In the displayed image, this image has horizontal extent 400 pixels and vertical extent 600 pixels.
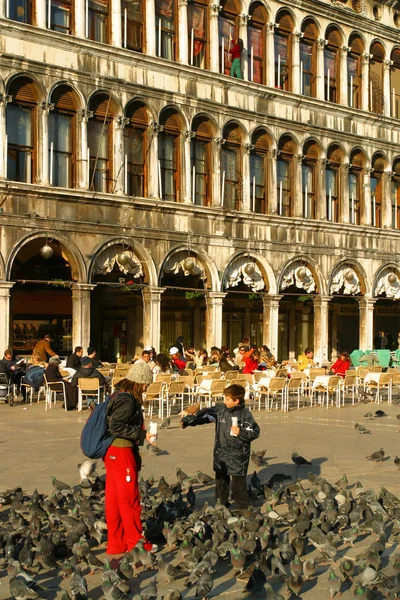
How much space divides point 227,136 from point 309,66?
5896 millimetres

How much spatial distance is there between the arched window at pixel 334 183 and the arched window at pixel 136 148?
30.9 ft

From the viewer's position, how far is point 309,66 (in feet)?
121

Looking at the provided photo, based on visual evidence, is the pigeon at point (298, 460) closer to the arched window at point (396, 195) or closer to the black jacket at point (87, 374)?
the black jacket at point (87, 374)

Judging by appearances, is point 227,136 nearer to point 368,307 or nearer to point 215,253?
point 215,253

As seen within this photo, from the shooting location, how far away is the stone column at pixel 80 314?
27.9 m

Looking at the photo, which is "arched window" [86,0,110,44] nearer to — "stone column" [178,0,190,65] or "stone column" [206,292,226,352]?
"stone column" [178,0,190,65]

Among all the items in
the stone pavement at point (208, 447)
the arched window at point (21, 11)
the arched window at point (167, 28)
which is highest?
the arched window at point (167, 28)

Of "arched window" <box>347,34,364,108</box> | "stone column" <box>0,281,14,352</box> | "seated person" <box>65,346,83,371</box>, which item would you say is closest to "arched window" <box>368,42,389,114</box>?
"arched window" <box>347,34,364,108</box>

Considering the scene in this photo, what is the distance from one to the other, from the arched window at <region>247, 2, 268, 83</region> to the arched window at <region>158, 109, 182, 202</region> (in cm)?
431

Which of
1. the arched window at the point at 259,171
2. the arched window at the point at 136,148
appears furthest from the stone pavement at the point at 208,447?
the arched window at the point at 259,171

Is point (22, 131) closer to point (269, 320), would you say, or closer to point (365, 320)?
point (269, 320)

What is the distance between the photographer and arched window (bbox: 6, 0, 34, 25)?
88.3 ft

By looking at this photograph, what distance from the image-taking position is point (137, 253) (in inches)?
1171

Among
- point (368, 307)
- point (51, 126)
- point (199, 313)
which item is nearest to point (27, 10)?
point (51, 126)
